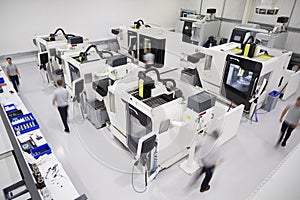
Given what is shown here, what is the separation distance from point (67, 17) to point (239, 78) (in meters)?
6.47

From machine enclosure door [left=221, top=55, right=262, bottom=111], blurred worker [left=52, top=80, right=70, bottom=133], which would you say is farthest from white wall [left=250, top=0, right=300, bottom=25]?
blurred worker [left=52, top=80, right=70, bottom=133]

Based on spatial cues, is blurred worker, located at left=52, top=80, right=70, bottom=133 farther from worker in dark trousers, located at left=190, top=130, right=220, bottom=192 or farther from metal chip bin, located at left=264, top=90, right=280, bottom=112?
metal chip bin, located at left=264, top=90, right=280, bottom=112

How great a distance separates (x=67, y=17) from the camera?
7.85 meters

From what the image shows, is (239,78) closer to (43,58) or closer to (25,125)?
(25,125)

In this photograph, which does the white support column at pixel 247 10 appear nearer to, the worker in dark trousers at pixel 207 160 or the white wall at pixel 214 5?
the white wall at pixel 214 5

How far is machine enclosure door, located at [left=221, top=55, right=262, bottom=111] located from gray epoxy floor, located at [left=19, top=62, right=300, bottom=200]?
Answer: 23.8 inches

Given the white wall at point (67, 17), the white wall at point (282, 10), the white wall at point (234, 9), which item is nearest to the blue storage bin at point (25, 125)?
the white wall at point (67, 17)

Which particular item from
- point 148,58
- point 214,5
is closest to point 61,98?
point 148,58

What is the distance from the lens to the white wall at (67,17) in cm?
689

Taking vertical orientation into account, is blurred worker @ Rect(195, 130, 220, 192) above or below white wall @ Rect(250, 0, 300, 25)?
below

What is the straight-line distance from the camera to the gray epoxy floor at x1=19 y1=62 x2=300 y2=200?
3191mm

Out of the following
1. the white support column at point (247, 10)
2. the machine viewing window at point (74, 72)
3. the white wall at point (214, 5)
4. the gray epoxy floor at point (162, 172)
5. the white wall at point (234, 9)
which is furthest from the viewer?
the white wall at point (214, 5)

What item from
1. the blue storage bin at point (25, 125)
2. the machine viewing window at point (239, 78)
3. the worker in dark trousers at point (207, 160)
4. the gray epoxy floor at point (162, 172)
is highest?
the machine viewing window at point (239, 78)

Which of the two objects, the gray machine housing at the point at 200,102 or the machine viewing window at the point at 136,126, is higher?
the gray machine housing at the point at 200,102
